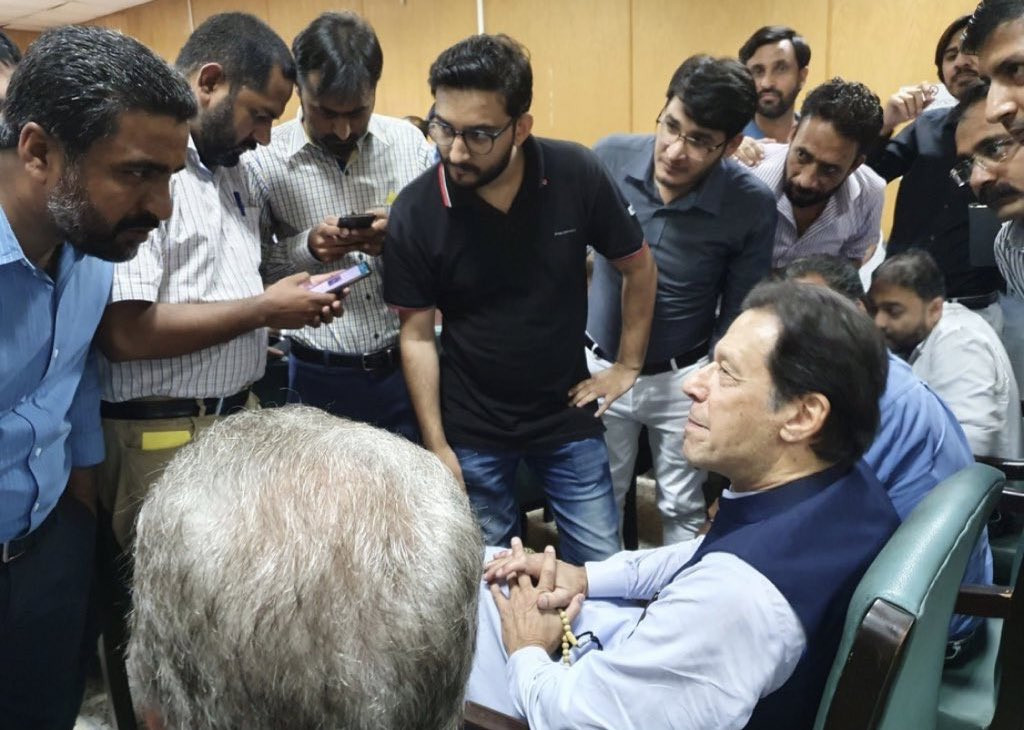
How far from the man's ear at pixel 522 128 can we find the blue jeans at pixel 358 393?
2.29ft

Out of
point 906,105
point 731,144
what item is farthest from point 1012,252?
point 906,105

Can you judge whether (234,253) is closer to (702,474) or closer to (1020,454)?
(702,474)

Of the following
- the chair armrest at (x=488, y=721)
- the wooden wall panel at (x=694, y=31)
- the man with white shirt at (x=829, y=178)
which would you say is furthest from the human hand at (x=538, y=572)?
the wooden wall panel at (x=694, y=31)

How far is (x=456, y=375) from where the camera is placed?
6.02 ft

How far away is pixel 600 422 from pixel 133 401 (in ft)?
3.58

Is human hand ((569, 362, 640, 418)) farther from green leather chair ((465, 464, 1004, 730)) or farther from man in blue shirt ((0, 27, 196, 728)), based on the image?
man in blue shirt ((0, 27, 196, 728))

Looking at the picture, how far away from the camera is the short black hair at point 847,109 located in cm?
201

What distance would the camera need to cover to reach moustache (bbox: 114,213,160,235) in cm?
122

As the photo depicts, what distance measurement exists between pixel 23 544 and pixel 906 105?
2872 millimetres

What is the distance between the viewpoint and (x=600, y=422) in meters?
1.91

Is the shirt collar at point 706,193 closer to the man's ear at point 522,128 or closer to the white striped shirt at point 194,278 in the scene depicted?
the man's ear at point 522,128

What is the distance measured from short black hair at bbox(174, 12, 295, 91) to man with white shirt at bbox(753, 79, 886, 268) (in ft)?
4.72

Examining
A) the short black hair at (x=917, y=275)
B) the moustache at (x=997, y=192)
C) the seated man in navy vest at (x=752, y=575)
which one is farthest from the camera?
the short black hair at (x=917, y=275)

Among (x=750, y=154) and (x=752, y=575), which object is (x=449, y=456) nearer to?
(x=752, y=575)
